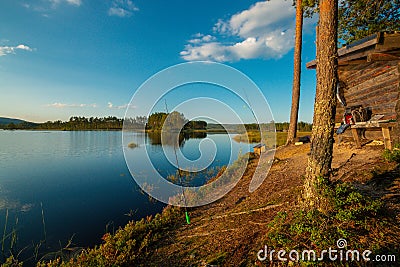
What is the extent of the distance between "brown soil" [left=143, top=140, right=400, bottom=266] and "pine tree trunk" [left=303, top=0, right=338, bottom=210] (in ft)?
3.16

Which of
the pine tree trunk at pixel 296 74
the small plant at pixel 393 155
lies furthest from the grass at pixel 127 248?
the pine tree trunk at pixel 296 74

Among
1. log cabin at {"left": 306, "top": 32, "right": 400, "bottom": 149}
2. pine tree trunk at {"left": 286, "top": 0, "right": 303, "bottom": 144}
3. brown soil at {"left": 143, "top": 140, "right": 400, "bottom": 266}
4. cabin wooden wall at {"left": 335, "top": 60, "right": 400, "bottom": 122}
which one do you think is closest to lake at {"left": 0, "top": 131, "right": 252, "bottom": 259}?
brown soil at {"left": 143, "top": 140, "right": 400, "bottom": 266}

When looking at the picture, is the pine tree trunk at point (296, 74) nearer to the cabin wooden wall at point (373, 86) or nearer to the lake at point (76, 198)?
the cabin wooden wall at point (373, 86)

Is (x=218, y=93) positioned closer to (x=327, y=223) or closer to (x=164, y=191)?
(x=327, y=223)

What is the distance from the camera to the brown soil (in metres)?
3.53

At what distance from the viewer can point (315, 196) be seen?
11.2 ft

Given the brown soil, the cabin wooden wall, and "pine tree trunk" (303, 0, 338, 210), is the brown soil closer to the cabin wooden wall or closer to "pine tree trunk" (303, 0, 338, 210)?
"pine tree trunk" (303, 0, 338, 210)

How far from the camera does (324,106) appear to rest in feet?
11.5

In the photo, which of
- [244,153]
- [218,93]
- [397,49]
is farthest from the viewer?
[244,153]

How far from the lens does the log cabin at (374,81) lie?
6543 millimetres

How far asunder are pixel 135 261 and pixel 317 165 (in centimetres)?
361

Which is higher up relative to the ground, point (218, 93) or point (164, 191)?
point (218, 93)

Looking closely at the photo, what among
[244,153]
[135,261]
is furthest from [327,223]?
[244,153]

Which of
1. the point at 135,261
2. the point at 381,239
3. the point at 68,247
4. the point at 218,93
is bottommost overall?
the point at 68,247
